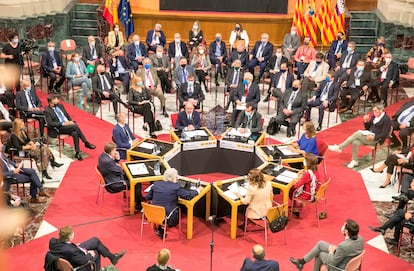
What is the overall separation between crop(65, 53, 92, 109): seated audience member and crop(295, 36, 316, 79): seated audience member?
5.05 metres

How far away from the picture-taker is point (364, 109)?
13.0 m

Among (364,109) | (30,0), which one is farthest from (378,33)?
(30,0)

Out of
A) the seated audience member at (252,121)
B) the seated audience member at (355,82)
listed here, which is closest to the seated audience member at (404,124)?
the seated audience member at (355,82)

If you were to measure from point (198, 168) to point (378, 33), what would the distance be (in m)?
9.60

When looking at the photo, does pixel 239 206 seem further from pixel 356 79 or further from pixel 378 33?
pixel 378 33

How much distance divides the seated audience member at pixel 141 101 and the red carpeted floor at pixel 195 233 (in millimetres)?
1858

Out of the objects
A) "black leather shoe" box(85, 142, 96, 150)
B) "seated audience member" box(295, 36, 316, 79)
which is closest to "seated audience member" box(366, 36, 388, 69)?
"seated audience member" box(295, 36, 316, 79)

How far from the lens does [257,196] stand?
732cm

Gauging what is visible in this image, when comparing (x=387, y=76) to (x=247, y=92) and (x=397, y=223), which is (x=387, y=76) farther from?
(x=397, y=223)

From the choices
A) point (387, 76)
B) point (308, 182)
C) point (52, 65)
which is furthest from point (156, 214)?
point (387, 76)

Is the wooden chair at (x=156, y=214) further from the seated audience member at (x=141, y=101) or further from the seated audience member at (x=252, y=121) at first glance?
the seated audience member at (x=141, y=101)

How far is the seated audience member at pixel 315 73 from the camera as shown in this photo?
12.7 metres

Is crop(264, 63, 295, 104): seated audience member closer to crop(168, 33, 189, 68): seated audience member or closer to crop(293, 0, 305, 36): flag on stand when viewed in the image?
crop(168, 33, 189, 68): seated audience member

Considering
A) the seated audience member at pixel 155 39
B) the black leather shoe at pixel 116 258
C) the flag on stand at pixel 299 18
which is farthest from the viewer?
the flag on stand at pixel 299 18
